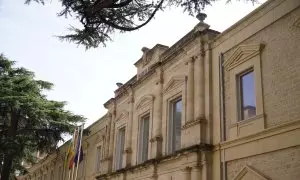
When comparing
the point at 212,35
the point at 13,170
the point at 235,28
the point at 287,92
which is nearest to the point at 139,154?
the point at 212,35

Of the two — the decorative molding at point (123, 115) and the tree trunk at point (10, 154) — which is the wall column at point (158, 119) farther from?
the tree trunk at point (10, 154)

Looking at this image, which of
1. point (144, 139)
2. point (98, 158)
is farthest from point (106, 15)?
point (98, 158)

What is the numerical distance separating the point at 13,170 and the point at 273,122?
79.0 feet

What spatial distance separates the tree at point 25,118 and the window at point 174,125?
12.1 m

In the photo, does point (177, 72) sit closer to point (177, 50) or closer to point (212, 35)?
point (177, 50)

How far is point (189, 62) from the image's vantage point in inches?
628

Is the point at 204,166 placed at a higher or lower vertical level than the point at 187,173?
higher

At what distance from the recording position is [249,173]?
39.2ft

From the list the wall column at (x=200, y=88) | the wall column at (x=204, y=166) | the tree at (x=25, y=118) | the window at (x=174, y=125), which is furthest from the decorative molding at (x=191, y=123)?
the tree at (x=25, y=118)

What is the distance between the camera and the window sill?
11.9 metres

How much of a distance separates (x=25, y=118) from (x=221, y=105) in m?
18.5

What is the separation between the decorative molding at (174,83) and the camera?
16.5 metres

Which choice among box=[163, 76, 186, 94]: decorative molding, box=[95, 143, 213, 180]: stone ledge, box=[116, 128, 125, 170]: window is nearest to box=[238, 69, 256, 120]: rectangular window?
box=[95, 143, 213, 180]: stone ledge

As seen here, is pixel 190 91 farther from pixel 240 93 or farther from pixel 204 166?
pixel 204 166
